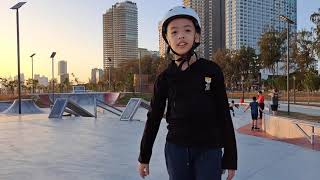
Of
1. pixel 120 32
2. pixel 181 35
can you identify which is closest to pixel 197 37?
pixel 181 35

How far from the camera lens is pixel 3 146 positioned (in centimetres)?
1104

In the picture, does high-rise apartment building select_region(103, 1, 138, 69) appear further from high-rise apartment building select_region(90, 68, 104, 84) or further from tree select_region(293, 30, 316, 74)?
tree select_region(293, 30, 316, 74)

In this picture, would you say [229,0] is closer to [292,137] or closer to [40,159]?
[292,137]

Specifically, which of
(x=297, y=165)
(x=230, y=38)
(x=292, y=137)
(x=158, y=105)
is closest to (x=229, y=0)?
(x=230, y=38)

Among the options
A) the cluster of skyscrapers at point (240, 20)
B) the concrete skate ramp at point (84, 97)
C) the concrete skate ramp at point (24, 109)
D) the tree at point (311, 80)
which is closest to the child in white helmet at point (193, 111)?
the concrete skate ramp at point (24, 109)

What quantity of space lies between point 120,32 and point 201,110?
409 ft

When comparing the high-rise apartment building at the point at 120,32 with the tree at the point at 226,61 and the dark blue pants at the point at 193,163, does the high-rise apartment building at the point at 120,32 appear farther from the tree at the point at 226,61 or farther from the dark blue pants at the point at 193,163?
the dark blue pants at the point at 193,163

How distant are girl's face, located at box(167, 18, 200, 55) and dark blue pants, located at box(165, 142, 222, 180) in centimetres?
66

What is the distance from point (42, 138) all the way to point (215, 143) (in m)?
10.5

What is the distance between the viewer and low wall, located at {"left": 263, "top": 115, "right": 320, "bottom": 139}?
1310cm

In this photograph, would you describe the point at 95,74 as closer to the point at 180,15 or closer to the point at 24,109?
the point at 24,109

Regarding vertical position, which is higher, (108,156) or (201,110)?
(201,110)

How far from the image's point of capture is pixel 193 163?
3.01m

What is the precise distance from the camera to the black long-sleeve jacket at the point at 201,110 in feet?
9.68
